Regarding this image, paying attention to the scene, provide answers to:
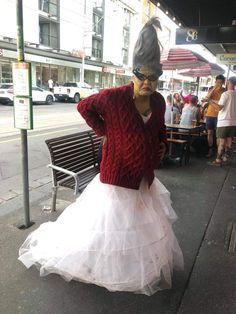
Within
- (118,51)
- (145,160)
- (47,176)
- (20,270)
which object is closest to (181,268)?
(145,160)

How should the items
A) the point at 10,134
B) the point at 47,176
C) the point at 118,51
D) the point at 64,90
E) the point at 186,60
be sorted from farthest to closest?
the point at 118,51 < the point at 64,90 < the point at 10,134 < the point at 186,60 < the point at 47,176

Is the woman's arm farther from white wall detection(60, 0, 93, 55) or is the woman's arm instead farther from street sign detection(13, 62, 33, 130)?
white wall detection(60, 0, 93, 55)

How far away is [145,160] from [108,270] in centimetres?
89

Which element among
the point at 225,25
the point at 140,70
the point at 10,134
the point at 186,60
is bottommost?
the point at 10,134

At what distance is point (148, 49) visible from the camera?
230cm

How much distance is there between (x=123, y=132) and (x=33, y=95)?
19154mm

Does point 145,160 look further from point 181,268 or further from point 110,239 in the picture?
point 181,268

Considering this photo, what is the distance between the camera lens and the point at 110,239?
2.39 meters

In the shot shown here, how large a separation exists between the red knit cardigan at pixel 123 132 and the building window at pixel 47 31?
98.4 feet

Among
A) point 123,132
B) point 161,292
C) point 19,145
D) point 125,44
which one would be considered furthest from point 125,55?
point 161,292

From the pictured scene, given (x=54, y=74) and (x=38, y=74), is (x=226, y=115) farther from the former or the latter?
(x=54, y=74)

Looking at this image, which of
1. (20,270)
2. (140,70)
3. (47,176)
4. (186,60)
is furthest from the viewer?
(186,60)

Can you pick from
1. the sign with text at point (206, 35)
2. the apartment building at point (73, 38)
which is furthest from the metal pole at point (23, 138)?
the apartment building at point (73, 38)

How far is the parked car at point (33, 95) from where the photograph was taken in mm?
18938
